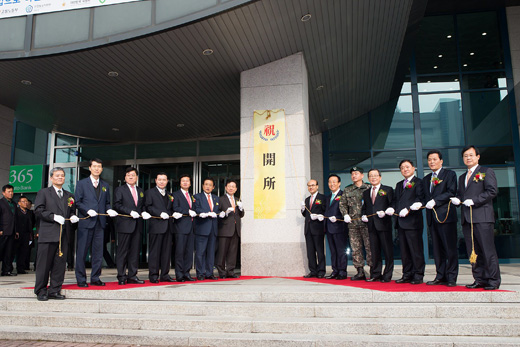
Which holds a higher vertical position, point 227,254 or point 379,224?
point 379,224

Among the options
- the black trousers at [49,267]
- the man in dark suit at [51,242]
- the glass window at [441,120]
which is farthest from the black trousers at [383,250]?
the glass window at [441,120]

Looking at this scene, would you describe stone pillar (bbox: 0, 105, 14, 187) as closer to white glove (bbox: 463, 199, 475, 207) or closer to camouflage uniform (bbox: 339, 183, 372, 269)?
camouflage uniform (bbox: 339, 183, 372, 269)

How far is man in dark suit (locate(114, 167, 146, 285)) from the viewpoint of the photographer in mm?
6117

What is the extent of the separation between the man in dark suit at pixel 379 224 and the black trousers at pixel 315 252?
884mm

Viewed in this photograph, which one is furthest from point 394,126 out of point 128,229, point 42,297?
point 42,297

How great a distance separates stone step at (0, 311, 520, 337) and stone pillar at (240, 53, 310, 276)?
3011 mm

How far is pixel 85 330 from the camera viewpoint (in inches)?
169

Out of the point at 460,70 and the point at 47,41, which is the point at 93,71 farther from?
the point at 460,70

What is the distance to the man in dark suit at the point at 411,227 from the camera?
5829mm

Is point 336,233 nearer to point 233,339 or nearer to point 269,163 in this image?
point 269,163

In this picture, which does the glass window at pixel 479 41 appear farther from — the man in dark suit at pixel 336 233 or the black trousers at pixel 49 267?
the black trousers at pixel 49 267

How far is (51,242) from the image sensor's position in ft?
17.2

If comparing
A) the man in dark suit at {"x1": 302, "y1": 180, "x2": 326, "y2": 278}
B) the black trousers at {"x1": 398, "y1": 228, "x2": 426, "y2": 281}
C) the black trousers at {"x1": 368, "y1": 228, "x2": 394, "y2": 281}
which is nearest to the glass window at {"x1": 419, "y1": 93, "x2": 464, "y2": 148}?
the man in dark suit at {"x1": 302, "y1": 180, "x2": 326, "y2": 278}

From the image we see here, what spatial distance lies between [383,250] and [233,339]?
3240 millimetres
